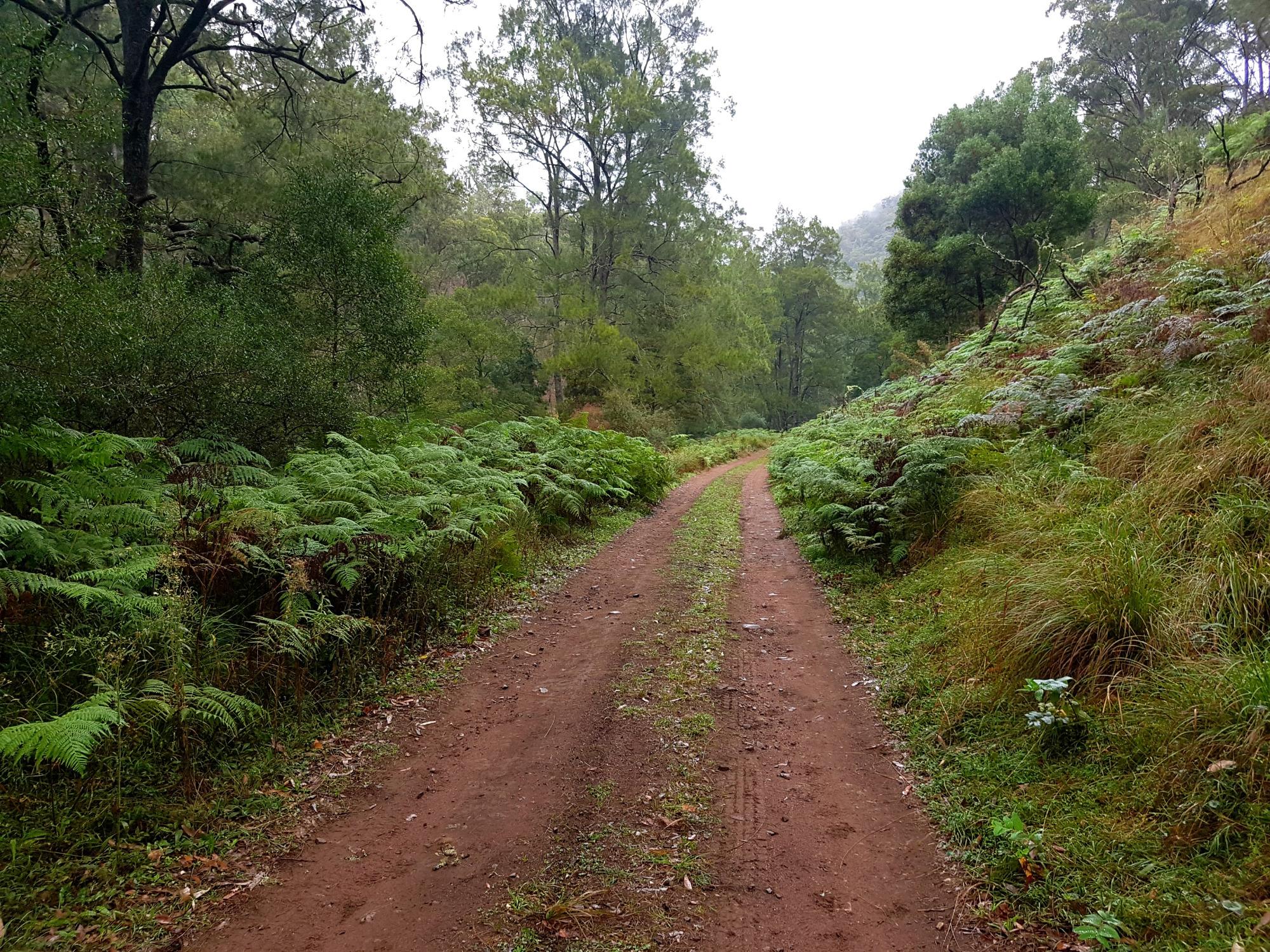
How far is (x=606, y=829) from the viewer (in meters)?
3.24

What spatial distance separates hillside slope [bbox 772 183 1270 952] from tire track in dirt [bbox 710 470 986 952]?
0.26 metres

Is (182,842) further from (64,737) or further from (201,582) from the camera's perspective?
(201,582)

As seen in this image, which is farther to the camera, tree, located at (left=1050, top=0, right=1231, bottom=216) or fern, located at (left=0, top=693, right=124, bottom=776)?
→ tree, located at (left=1050, top=0, right=1231, bottom=216)

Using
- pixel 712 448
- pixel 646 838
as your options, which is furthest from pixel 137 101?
pixel 712 448

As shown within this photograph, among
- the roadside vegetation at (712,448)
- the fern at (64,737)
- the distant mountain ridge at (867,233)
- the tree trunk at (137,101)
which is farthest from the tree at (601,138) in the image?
the distant mountain ridge at (867,233)

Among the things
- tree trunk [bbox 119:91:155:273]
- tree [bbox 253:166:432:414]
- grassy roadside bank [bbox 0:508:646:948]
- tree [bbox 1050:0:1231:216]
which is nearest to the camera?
grassy roadside bank [bbox 0:508:646:948]

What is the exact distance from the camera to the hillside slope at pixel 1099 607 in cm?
253

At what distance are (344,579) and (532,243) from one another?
3565 centimetres

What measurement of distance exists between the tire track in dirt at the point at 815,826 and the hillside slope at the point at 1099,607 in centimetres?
26

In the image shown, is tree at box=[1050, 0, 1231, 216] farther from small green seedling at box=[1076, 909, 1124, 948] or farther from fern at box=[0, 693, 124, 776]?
fern at box=[0, 693, 124, 776]

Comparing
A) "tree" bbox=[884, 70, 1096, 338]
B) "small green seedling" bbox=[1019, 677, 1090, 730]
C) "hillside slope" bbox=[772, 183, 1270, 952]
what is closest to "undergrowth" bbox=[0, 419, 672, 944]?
"hillside slope" bbox=[772, 183, 1270, 952]

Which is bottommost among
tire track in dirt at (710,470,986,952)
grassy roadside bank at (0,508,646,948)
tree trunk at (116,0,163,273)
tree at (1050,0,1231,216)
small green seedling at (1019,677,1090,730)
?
tire track in dirt at (710,470,986,952)

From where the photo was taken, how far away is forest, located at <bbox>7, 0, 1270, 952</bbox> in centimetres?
278

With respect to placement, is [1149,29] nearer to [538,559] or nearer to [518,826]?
[538,559]
